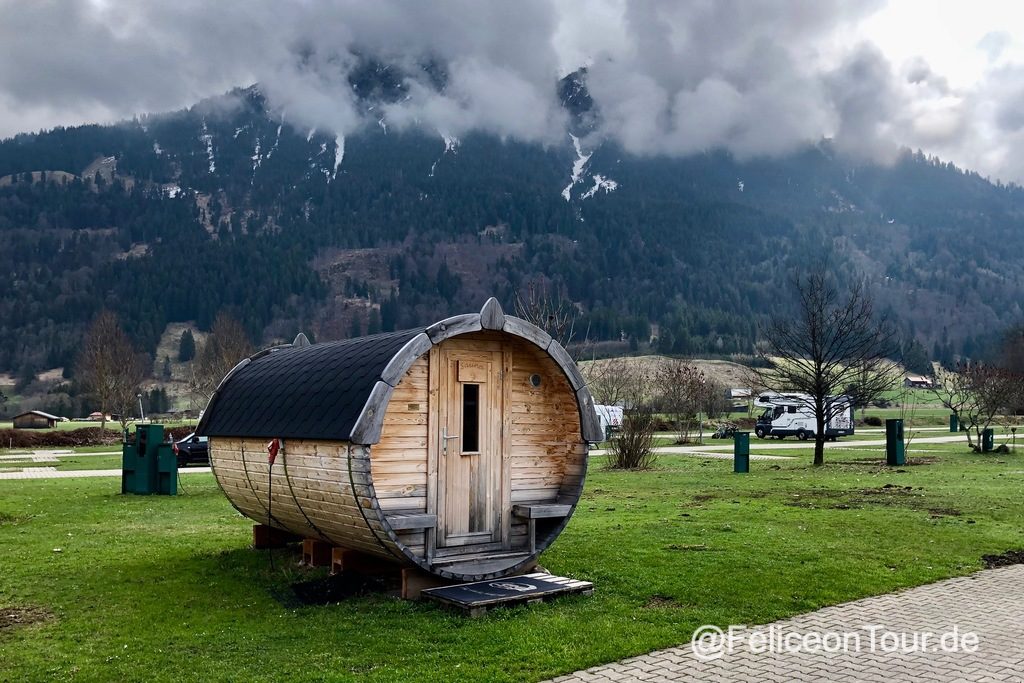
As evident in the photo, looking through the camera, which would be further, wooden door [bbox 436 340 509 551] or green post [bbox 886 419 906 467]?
green post [bbox 886 419 906 467]

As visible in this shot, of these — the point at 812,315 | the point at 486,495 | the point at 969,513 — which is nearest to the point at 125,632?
the point at 486,495

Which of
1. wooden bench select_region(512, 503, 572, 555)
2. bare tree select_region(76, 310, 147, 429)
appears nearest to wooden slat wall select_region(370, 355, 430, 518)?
wooden bench select_region(512, 503, 572, 555)

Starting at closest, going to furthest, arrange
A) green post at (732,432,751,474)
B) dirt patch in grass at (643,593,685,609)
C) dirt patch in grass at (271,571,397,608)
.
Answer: dirt patch in grass at (643,593,685,609) → dirt patch in grass at (271,571,397,608) → green post at (732,432,751,474)

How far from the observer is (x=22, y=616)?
872cm

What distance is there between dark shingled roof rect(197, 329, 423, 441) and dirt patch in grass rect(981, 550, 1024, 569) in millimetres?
8175

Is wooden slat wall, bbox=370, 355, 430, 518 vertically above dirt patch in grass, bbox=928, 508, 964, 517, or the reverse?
wooden slat wall, bbox=370, 355, 430, 518

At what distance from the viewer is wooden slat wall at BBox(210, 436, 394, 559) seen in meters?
8.83

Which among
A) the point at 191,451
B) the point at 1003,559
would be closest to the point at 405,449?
the point at 1003,559

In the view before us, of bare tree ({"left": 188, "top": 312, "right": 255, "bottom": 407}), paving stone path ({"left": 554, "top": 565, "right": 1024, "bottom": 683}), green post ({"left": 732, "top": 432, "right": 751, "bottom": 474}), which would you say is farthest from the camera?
bare tree ({"left": 188, "top": 312, "right": 255, "bottom": 407})

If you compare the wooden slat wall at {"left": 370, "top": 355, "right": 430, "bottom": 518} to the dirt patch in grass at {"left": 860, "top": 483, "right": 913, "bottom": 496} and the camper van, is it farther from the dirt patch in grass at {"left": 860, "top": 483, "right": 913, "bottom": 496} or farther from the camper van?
the camper van

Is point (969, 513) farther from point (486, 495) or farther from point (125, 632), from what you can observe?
point (125, 632)

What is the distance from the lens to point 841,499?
17.9 m

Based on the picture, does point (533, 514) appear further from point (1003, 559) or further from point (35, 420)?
point (35, 420)

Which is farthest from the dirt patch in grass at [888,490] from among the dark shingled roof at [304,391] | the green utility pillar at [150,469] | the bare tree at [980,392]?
the green utility pillar at [150,469]
